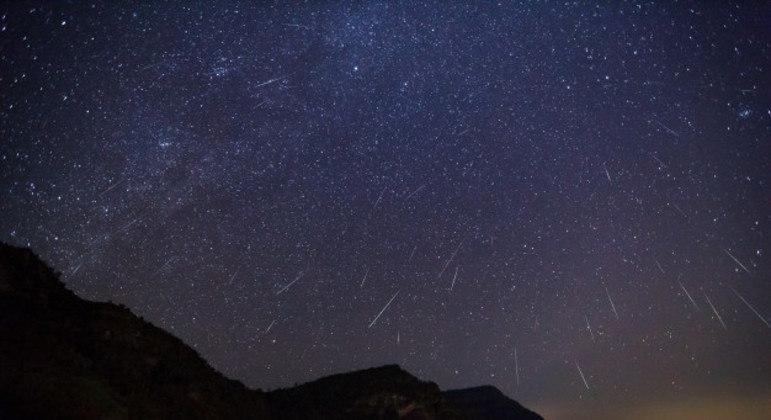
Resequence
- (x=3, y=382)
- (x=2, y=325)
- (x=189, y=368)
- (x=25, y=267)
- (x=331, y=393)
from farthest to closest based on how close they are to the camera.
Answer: (x=331, y=393)
(x=189, y=368)
(x=25, y=267)
(x=2, y=325)
(x=3, y=382)

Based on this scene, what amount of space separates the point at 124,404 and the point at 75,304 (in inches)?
261

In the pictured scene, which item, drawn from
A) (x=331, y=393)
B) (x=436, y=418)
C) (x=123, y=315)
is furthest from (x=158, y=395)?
(x=436, y=418)

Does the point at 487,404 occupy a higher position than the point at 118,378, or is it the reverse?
the point at 118,378

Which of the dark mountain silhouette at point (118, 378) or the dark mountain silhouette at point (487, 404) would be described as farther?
the dark mountain silhouette at point (487, 404)

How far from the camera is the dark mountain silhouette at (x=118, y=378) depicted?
13.8 m

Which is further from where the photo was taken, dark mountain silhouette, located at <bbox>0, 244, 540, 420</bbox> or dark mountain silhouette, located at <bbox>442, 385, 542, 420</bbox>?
dark mountain silhouette, located at <bbox>442, 385, 542, 420</bbox>

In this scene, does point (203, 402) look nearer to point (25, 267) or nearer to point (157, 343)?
point (157, 343)

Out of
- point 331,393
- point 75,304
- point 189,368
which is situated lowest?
point 331,393

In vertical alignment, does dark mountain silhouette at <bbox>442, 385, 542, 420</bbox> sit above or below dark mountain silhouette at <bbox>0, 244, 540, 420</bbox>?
below

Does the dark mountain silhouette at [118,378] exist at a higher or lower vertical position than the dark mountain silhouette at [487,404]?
higher

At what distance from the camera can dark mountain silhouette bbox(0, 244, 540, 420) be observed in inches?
542

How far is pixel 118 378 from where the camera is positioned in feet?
62.9

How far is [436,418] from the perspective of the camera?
32.7 meters

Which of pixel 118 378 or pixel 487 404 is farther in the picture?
pixel 487 404
